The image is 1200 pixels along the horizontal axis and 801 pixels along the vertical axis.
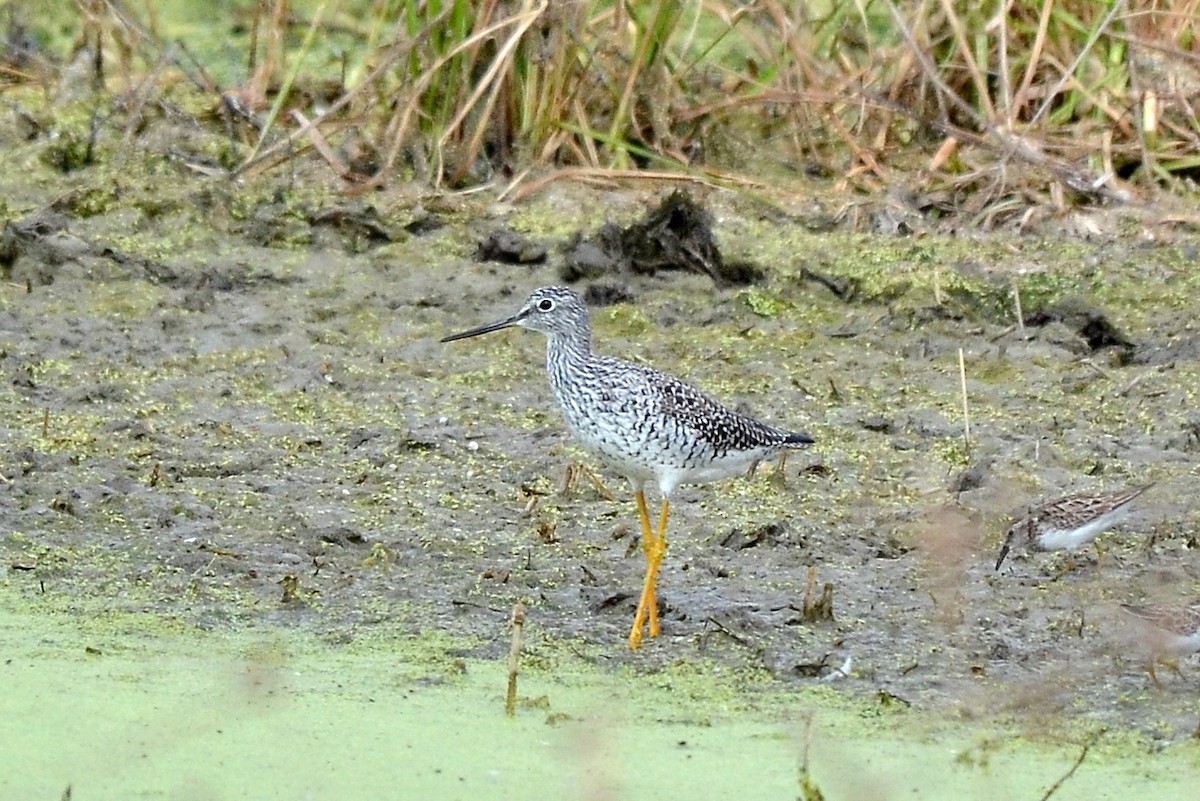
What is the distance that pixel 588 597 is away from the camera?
5.31 m

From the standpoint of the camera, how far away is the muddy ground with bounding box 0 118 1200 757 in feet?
16.7

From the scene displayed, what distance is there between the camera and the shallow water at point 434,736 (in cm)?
410

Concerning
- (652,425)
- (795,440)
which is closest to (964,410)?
(795,440)

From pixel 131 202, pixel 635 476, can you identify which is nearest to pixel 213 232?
pixel 131 202

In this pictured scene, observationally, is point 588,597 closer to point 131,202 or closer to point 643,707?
point 643,707

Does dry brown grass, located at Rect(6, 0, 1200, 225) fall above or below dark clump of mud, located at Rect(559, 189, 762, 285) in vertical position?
above

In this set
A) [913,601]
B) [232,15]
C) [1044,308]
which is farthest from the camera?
[232,15]

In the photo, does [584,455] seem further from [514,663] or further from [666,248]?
[514,663]

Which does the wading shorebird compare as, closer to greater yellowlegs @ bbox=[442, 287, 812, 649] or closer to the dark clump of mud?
greater yellowlegs @ bbox=[442, 287, 812, 649]

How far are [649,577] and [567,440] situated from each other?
133cm

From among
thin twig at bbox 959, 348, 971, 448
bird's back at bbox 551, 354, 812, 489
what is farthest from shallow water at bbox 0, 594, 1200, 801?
thin twig at bbox 959, 348, 971, 448

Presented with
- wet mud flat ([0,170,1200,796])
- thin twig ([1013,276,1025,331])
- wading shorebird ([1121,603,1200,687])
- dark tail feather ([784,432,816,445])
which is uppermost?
wading shorebird ([1121,603,1200,687])

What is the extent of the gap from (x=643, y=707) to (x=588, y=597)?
749mm

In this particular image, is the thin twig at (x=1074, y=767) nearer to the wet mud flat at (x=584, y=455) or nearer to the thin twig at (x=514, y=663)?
the wet mud flat at (x=584, y=455)
